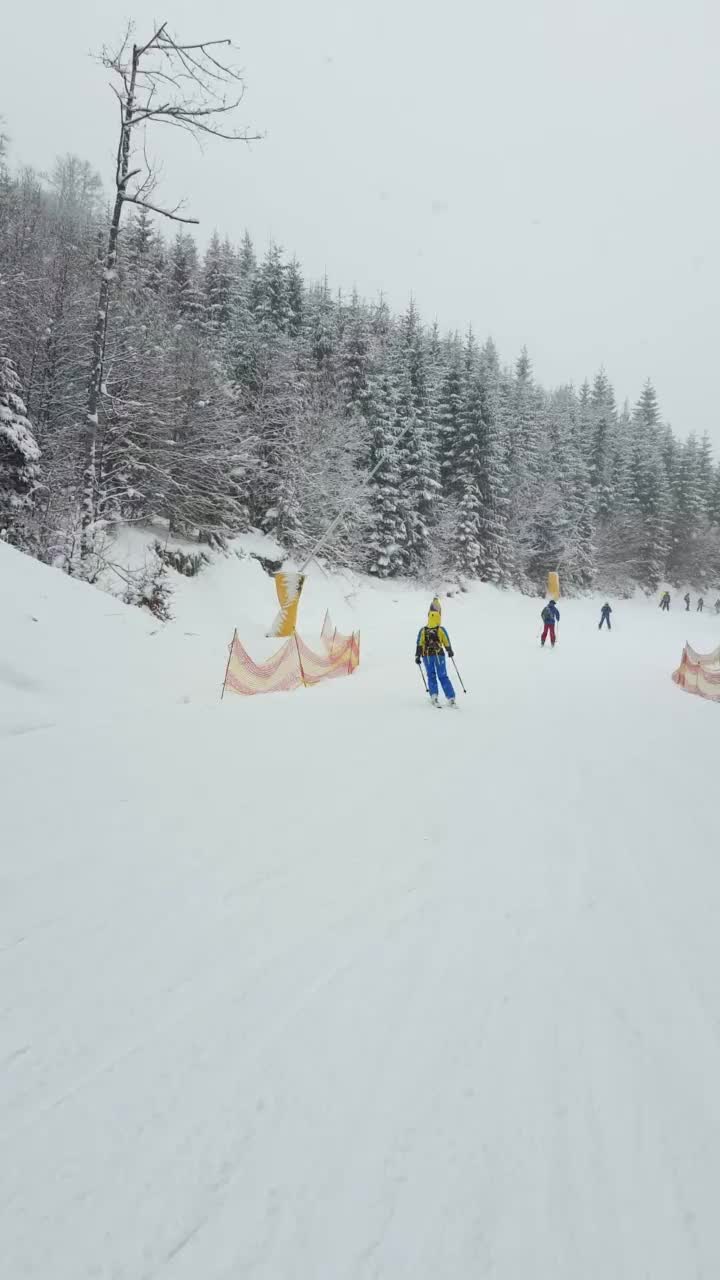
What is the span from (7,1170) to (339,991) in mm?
1401

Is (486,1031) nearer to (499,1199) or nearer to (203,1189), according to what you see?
(499,1199)

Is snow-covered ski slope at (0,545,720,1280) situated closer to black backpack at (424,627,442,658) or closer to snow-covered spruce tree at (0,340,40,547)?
black backpack at (424,627,442,658)

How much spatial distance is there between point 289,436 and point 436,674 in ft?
74.3

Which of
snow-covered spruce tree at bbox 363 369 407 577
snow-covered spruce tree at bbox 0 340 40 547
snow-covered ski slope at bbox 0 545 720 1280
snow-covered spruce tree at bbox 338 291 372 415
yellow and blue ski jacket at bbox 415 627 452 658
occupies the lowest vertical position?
snow-covered ski slope at bbox 0 545 720 1280

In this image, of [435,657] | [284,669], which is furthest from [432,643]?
[284,669]

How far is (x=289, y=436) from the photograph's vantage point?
29.2 meters

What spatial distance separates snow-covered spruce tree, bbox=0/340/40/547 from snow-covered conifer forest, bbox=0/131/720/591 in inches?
1.9

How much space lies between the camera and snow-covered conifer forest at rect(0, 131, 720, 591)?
17523 millimetres

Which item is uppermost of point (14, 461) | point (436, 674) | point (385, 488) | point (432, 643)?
point (385, 488)

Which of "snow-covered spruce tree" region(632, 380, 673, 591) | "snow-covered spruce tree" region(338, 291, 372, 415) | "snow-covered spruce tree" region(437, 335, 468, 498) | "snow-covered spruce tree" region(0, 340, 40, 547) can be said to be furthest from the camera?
"snow-covered spruce tree" region(632, 380, 673, 591)

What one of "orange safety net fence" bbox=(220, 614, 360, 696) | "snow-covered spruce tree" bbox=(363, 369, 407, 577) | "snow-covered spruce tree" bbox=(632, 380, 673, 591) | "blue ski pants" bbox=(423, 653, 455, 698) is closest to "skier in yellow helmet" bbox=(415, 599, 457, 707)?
"blue ski pants" bbox=(423, 653, 455, 698)

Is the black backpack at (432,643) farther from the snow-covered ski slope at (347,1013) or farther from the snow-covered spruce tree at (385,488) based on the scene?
the snow-covered spruce tree at (385,488)

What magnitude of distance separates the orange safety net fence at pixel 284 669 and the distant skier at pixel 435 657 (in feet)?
8.25

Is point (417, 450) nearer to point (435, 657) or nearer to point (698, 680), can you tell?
point (698, 680)
